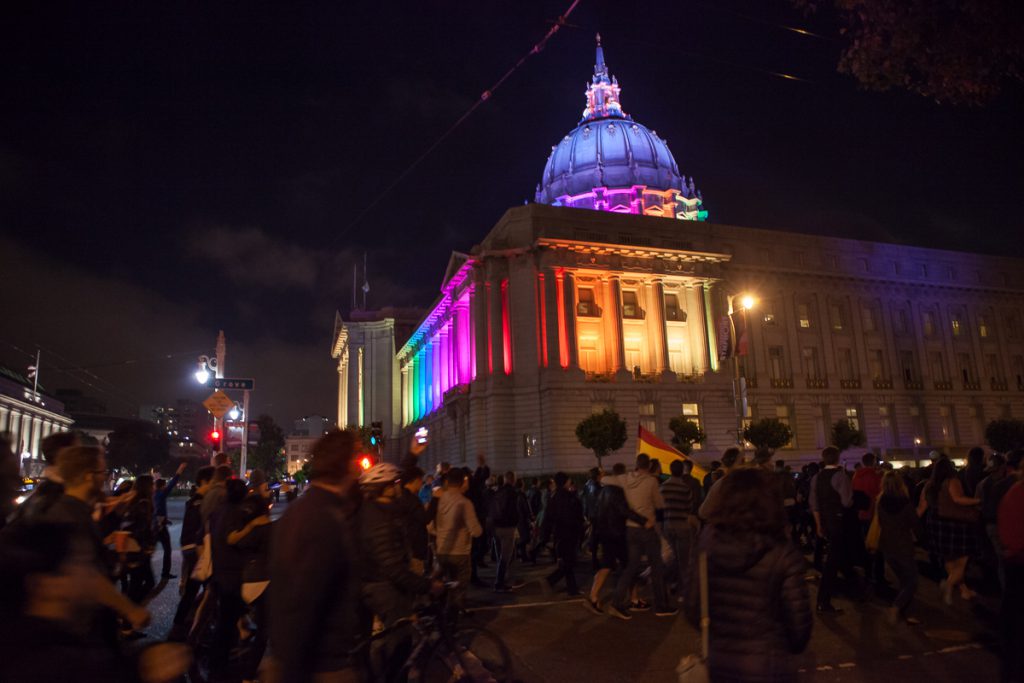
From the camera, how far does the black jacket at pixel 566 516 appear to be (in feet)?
38.4

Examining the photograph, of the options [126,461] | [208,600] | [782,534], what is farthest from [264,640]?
[126,461]

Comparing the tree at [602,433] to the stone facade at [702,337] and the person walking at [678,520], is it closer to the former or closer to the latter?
the stone facade at [702,337]

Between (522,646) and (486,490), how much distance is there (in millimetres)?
7846

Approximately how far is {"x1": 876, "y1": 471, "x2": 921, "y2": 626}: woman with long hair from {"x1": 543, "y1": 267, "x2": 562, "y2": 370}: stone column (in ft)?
117

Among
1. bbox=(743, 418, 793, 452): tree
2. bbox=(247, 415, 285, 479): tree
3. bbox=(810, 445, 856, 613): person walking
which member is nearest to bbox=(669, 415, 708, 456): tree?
bbox=(743, 418, 793, 452): tree

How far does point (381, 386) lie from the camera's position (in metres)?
77.8

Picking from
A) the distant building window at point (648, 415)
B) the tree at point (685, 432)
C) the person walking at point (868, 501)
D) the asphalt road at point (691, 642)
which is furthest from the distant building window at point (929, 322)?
the asphalt road at point (691, 642)

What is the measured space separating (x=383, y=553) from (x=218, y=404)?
1671 cm

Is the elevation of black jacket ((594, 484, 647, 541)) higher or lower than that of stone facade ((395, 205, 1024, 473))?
lower

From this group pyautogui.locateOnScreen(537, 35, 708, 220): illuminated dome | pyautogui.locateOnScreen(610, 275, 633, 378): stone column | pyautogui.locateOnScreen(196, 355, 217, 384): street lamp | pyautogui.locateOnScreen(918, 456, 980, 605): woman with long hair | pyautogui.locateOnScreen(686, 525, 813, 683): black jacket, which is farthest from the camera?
pyautogui.locateOnScreen(537, 35, 708, 220): illuminated dome

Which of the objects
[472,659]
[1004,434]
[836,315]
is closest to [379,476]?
[472,659]

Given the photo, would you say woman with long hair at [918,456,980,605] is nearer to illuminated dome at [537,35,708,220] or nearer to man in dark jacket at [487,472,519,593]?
man in dark jacket at [487,472,519,593]

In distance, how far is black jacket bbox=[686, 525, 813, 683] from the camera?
3523mm

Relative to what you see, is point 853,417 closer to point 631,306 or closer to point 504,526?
point 631,306
